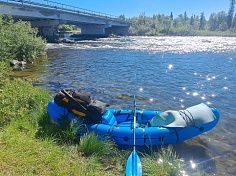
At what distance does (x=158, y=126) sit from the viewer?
8906 millimetres

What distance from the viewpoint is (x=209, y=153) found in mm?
8523

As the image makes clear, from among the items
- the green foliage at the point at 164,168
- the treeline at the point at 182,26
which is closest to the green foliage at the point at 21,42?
the green foliage at the point at 164,168

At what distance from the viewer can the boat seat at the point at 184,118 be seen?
28.9ft

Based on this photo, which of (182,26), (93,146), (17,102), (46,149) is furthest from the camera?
(182,26)

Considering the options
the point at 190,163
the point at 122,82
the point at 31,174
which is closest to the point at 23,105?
the point at 31,174

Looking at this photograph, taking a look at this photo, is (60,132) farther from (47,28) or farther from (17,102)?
(47,28)

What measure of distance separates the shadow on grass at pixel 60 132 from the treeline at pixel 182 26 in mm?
102005

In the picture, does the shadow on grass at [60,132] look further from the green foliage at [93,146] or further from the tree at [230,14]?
the tree at [230,14]

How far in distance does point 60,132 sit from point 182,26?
151 m

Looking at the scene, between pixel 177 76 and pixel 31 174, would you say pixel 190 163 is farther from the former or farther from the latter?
pixel 177 76

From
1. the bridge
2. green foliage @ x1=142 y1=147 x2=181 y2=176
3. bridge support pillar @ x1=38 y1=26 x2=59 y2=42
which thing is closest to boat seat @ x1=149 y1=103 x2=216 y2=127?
green foliage @ x1=142 y1=147 x2=181 y2=176

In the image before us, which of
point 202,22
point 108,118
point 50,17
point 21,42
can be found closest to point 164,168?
point 108,118

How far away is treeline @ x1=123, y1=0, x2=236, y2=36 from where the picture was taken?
385 ft

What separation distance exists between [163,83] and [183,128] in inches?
383
